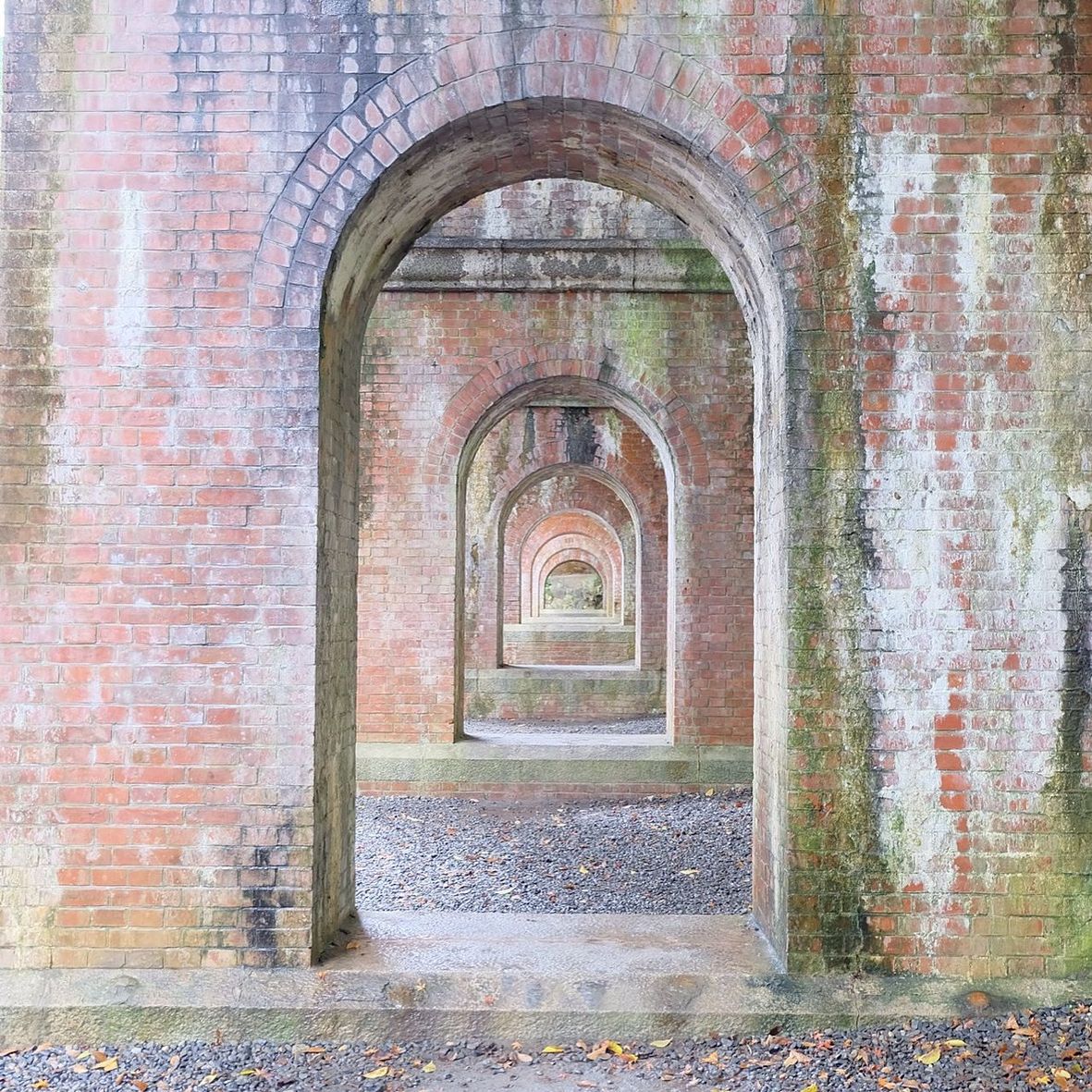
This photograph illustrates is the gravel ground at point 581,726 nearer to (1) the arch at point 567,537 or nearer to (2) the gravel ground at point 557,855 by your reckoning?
(2) the gravel ground at point 557,855

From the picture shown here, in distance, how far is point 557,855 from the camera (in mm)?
8156

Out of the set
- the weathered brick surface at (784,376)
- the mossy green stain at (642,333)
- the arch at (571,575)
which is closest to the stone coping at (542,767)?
the mossy green stain at (642,333)

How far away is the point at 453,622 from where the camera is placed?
35.6 ft

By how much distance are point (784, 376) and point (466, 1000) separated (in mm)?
3138

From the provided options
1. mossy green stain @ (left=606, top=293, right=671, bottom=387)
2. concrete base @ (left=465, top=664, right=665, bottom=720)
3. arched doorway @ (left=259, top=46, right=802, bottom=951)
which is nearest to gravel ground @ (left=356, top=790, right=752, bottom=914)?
arched doorway @ (left=259, top=46, right=802, bottom=951)

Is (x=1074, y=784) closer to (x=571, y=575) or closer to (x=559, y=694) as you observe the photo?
(x=559, y=694)

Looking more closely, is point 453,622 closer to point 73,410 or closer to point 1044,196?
point 73,410

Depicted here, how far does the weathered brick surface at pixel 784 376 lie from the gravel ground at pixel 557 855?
236 cm

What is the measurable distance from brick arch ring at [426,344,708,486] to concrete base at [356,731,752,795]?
9.46 feet

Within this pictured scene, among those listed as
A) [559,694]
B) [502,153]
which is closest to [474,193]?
[502,153]

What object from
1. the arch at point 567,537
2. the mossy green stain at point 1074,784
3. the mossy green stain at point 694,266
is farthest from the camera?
the arch at point 567,537

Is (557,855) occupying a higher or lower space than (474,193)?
lower

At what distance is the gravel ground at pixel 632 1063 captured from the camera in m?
4.12

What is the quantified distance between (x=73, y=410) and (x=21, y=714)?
1.38 m
